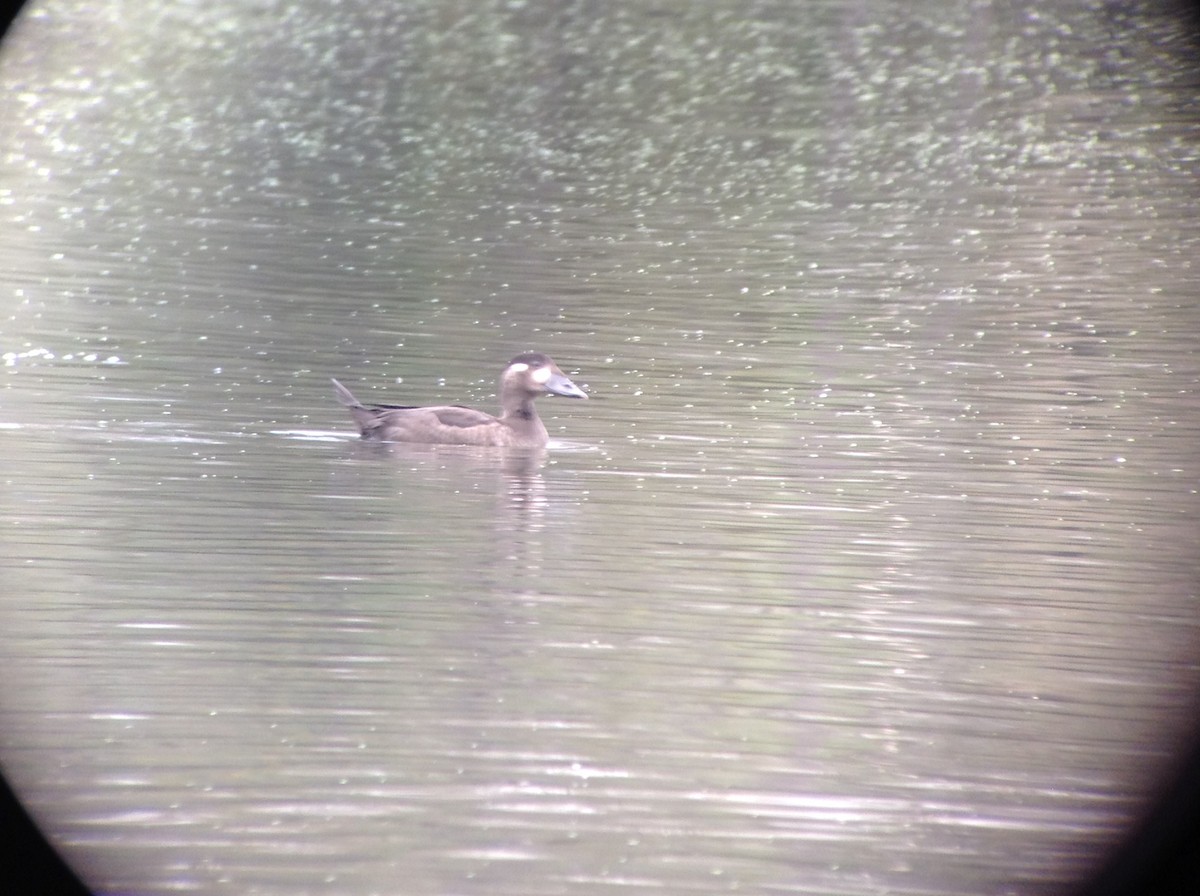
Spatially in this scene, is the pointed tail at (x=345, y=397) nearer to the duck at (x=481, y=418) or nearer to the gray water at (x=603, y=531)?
the duck at (x=481, y=418)

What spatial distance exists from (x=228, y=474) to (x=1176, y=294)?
8.41 metres

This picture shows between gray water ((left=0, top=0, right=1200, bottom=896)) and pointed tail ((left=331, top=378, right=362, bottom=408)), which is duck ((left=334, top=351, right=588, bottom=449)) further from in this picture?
gray water ((left=0, top=0, right=1200, bottom=896))

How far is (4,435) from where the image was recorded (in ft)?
33.6

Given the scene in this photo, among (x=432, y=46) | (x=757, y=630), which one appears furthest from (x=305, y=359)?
(x=432, y=46)

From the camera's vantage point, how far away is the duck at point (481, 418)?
10703 millimetres

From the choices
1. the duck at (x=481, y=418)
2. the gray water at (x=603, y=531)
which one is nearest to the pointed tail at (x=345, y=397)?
the duck at (x=481, y=418)

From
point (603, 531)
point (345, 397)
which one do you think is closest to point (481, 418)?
point (345, 397)

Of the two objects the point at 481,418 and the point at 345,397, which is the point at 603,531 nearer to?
the point at 481,418

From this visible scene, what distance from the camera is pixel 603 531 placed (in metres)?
8.84

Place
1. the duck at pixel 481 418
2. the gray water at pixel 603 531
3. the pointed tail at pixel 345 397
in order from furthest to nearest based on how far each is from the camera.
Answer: the pointed tail at pixel 345 397, the duck at pixel 481 418, the gray water at pixel 603 531

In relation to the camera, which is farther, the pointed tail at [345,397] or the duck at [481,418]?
the pointed tail at [345,397]

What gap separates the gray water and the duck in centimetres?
13

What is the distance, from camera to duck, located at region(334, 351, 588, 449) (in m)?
10.7

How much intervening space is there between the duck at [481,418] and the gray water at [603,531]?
5.1 inches
